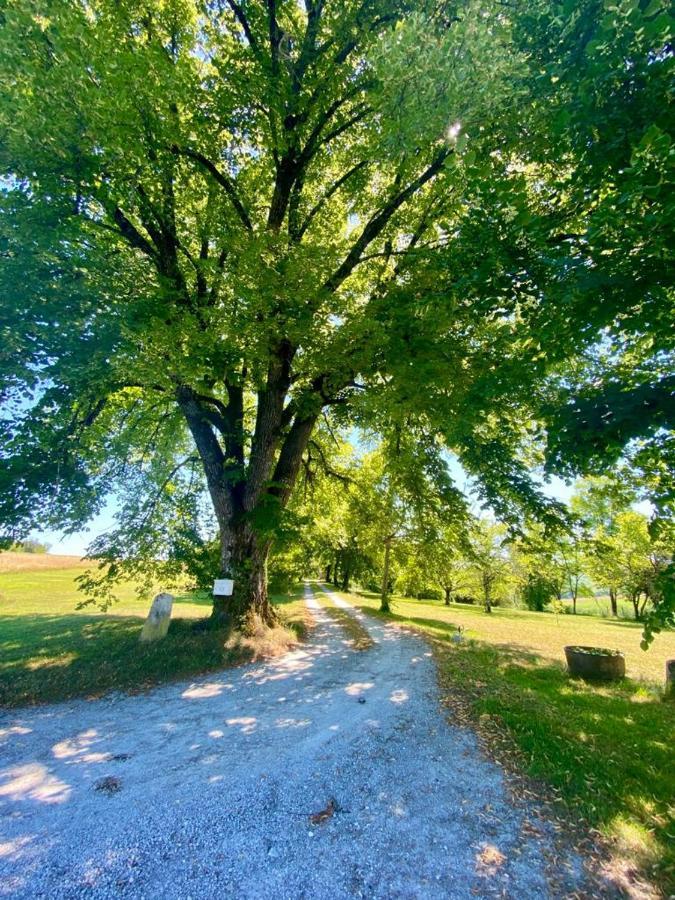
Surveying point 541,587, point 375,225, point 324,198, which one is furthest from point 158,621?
point 324,198

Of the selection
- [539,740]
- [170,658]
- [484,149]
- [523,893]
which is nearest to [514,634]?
[539,740]

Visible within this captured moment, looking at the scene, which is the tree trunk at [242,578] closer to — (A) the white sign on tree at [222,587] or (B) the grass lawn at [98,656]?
(A) the white sign on tree at [222,587]

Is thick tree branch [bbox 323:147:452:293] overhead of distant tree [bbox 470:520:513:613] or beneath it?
overhead

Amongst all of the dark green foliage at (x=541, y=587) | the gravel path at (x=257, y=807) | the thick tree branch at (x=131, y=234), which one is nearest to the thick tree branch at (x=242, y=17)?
the thick tree branch at (x=131, y=234)

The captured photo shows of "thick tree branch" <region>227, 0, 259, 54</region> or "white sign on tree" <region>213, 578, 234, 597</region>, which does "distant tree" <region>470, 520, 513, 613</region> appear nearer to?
"white sign on tree" <region>213, 578, 234, 597</region>

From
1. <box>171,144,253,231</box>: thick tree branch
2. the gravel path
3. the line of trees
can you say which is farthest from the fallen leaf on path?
<box>171,144,253,231</box>: thick tree branch

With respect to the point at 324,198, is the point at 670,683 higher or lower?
lower

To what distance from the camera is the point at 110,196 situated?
7.24m

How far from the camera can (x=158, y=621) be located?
338 inches

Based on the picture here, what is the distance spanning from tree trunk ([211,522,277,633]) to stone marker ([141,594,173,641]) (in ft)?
3.55

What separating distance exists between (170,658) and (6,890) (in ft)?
17.8

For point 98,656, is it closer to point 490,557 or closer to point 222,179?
point 222,179

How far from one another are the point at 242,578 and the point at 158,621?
1.99 meters

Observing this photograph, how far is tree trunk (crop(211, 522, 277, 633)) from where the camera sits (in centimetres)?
933
